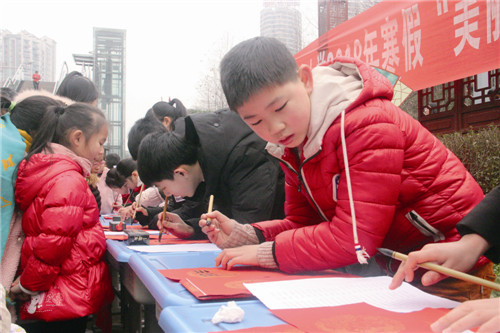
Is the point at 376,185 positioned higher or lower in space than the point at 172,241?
higher

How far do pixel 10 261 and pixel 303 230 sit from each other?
122cm

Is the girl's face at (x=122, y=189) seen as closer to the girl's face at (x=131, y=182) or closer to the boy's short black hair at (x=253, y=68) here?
the girl's face at (x=131, y=182)

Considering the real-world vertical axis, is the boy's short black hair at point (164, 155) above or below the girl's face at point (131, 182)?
above

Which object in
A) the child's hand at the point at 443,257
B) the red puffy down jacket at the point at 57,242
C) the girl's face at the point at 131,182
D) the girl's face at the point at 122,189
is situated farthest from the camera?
the girl's face at the point at 122,189

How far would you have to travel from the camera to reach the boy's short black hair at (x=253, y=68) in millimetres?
948

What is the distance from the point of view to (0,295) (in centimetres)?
85

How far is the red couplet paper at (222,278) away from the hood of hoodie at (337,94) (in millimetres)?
295

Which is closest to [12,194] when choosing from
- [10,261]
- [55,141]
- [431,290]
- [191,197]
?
[10,261]

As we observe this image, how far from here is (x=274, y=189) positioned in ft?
5.43

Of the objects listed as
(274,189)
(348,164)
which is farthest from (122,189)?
(348,164)

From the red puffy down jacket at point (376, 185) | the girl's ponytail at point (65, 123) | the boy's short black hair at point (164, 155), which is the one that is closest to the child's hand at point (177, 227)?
the boy's short black hair at point (164, 155)

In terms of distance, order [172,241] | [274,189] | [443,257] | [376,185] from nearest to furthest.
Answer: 1. [443,257]
2. [376,185]
3. [274,189]
4. [172,241]

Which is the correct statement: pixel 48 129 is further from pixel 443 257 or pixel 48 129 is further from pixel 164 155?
pixel 443 257

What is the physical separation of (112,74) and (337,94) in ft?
18.2
